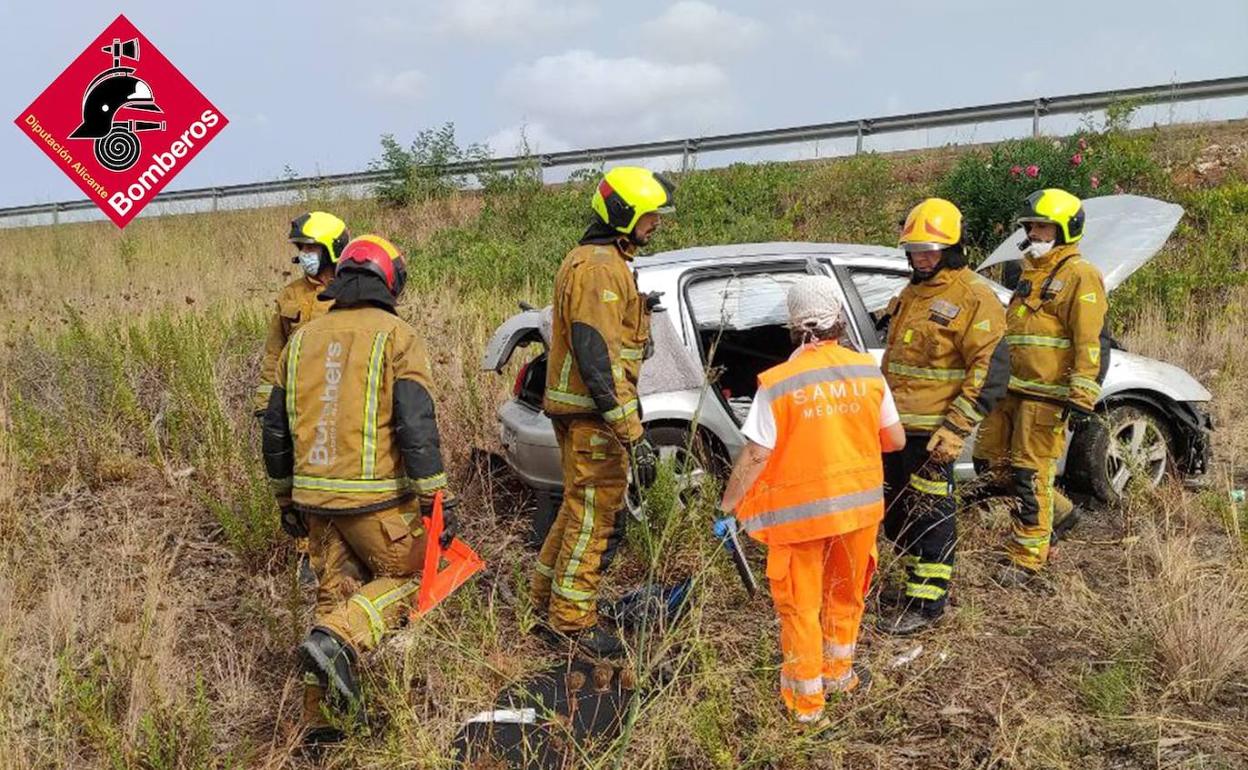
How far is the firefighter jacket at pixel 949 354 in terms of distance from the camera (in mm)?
3871

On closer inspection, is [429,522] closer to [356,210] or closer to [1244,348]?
[1244,348]

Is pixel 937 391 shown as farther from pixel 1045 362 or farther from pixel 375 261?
pixel 375 261

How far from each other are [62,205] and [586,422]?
787 inches

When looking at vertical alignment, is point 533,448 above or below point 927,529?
above

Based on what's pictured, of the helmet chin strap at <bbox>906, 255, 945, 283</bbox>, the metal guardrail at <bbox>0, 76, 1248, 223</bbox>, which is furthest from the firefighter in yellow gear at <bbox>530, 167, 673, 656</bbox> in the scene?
the metal guardrail at <bbox>0, 76, 1248, 223</bbox>

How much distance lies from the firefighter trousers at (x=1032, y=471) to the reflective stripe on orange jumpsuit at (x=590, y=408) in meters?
1.93

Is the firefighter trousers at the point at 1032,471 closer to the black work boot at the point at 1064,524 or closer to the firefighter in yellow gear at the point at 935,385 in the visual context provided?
the black work boot at the point at 1064,524

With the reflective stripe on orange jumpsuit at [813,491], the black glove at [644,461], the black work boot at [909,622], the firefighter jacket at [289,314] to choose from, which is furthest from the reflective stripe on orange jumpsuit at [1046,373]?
the firefighter jacket at [289,314]

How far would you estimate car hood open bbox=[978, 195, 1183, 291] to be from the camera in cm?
492

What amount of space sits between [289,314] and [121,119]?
4.94m

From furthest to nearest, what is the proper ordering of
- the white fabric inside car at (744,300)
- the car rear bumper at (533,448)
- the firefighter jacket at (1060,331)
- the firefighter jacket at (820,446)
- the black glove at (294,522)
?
the white fabric inside car at (744,300), the car rear bumper at (533,448), the firefighter jacket at (1060,331), the black glove at (294,522), the firefighter jacket at (820,446)

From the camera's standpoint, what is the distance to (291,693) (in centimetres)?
356

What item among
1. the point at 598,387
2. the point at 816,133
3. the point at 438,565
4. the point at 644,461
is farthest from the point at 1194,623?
the point at 816,133

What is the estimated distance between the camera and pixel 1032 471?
4.43 metres
